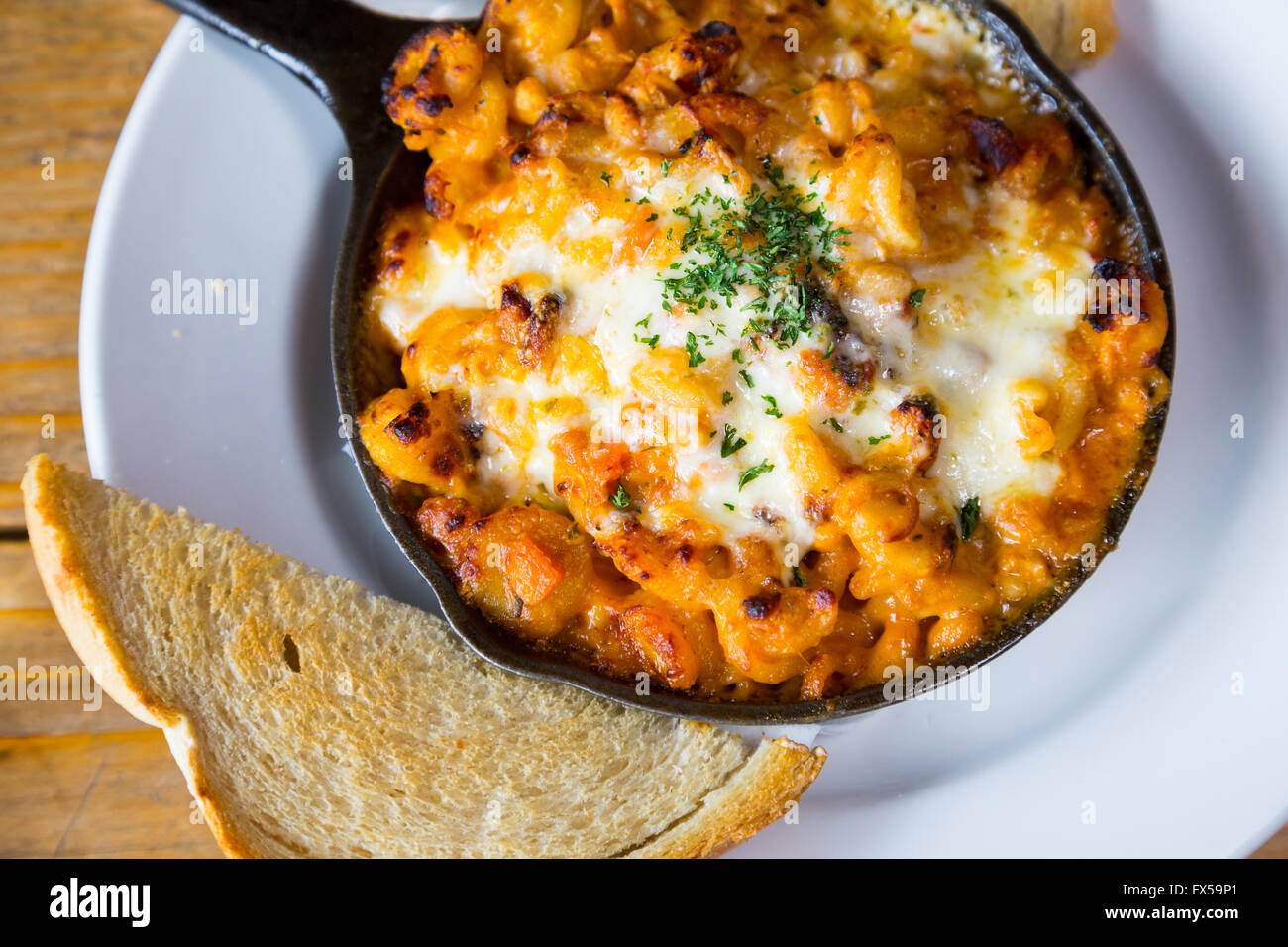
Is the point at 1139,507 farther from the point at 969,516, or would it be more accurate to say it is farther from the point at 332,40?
the point at 332,40

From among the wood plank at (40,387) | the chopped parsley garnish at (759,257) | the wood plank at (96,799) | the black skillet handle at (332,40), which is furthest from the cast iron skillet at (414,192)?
the wood plank at (96,799)

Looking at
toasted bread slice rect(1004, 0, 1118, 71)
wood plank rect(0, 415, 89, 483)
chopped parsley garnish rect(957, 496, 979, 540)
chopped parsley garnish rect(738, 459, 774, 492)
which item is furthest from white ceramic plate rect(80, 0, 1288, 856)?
chopped parsley garnish rect(738, 459, 774, 492)

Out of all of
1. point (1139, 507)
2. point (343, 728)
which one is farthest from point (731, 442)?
point (1139, 507)

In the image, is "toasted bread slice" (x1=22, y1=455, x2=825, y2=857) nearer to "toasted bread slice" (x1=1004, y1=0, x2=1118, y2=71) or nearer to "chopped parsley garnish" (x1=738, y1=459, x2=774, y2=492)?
"chopped parsley garnish" (x1=738, y1=459, x2=774, y2=492)

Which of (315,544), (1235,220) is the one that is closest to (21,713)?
(315,544)

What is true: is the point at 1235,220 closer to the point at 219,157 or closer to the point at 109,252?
the point at 219,157

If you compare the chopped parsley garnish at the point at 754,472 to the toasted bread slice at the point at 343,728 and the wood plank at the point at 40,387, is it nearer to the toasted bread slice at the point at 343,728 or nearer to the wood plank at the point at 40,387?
the toasted bread slice at the point at 343,728
